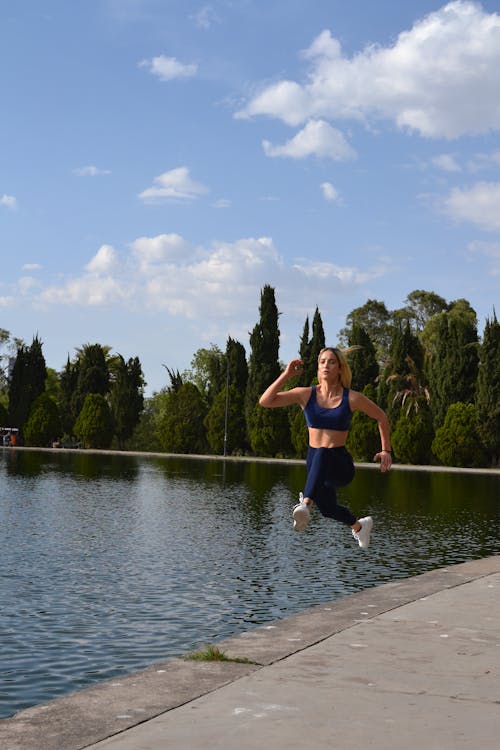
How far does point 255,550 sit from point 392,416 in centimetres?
4944

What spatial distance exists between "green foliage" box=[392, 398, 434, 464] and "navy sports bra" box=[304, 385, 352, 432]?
5726 cm

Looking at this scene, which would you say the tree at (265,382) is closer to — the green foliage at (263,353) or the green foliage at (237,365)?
the green foliage at (263,353)

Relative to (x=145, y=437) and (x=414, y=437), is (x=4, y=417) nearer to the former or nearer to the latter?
(x=145, y=437)

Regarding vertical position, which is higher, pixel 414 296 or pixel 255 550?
pixel 414 296

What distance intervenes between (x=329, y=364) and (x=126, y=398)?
7977cm

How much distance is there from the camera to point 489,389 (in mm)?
60250

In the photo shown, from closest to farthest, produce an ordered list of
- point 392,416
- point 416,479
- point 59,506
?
point 59,506
point 416,479
point 392,416

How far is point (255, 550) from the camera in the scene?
1780 centimetres

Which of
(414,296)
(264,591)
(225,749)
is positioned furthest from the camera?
(414,296)

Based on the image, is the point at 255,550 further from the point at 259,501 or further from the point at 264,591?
the point at 259,501

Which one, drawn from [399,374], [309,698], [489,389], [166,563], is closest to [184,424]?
[399,374]

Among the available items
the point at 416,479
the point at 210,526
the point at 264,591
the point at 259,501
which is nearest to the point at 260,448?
the point at 416,479

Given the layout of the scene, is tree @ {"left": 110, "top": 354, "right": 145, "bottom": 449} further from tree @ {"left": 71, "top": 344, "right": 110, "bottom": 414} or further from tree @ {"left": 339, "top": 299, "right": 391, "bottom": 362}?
tree @ {"left": 339, "top": 299, "right": 391, "bottom": 362}

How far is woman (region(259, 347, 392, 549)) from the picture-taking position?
6.45m
